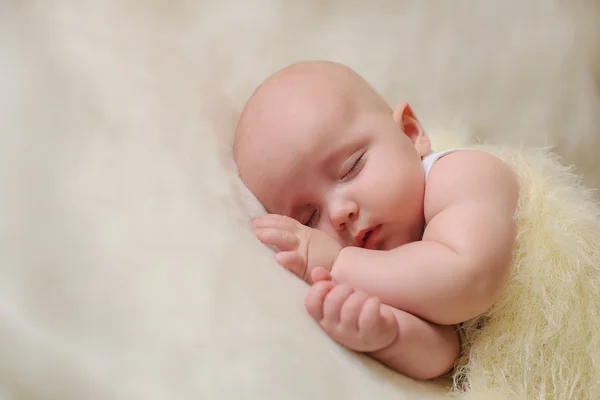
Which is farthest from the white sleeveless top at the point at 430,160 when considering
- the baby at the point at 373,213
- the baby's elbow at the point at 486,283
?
the baby's elbow at the point at 486,283

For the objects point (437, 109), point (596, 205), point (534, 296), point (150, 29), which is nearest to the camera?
point (534, 296)

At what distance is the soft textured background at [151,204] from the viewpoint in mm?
604

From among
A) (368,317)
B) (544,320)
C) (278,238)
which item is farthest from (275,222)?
(544,320)

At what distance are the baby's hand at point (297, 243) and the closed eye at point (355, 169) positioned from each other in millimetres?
97

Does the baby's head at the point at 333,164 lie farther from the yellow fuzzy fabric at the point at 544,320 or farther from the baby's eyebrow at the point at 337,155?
the yellow fuzzy fabric at the point at 544,320

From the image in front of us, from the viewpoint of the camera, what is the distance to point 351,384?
2.32 feet

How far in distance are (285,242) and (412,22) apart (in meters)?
0.73

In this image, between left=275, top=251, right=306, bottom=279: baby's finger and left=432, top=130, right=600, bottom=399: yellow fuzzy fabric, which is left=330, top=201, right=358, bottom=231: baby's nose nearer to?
left=275, top=251, right=306, bottom=279: baby's finger

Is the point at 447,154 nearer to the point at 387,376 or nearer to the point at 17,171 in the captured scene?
the point at 387,376

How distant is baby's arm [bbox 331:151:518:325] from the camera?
813 millimetres

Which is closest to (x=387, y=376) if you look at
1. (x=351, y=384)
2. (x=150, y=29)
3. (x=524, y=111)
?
(x=351, y=384)

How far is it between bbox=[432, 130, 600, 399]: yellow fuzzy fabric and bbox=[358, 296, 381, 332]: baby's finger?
6.2 inches

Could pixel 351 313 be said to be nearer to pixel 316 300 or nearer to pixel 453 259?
pixel 316 300

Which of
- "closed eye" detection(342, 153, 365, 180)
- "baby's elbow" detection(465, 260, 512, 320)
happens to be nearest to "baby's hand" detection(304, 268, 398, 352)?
"baby's elbow" detection(465, 260, 512, 320)
